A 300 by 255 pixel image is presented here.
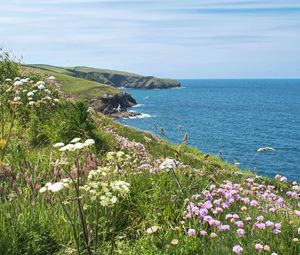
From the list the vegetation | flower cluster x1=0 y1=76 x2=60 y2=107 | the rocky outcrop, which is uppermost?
flower cluster x1=0 y1=76 x2=60 y2=107

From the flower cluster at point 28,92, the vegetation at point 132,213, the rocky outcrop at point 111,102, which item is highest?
the flower cluster at point 28,92

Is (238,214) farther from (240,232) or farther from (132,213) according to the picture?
(132,213)

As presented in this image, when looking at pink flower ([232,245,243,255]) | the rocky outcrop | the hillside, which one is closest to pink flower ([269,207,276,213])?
pink flower ([232,245,243,255])

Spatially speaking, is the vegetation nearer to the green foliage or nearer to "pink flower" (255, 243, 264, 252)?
"pink flower" (255, 243, 264, 252)

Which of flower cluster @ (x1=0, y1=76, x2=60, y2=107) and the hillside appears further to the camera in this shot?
the hillside

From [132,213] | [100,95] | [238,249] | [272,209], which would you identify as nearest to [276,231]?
[238,249]

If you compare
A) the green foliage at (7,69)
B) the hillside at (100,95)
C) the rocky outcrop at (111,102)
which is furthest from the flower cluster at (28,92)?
the hillside at (100,95)

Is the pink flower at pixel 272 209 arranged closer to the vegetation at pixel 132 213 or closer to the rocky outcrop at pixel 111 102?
the vegetation at pixel 132 213

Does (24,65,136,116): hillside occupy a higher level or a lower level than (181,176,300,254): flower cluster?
lower

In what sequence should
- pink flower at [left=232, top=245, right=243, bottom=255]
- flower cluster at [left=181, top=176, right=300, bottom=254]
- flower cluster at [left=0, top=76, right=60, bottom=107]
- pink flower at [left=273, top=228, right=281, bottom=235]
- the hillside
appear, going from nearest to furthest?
A: pink flower at [left=232, top=245, right=243, bottom=255]
pink flower at [left=273, top=228, right=281, bottom=235]
flower cluster at [left=181, top=176, right=300, bottom=254]
flower cluster at [left=0, top=76, right=60, bottom=107]
the hillside

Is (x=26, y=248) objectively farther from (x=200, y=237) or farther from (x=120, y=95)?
(x=120, y=95)

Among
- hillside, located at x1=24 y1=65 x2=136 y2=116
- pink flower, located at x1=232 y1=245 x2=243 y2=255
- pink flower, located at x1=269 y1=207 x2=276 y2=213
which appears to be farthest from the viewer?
hillside, located at x1=24 y1=65 x2=136 y2=116

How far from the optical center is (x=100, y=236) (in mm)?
6297

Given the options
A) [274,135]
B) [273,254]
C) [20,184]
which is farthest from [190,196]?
[274,135]
